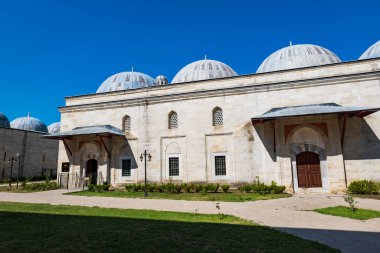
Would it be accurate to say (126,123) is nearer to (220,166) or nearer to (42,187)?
(42,187)

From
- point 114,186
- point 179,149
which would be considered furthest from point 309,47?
point 114,186

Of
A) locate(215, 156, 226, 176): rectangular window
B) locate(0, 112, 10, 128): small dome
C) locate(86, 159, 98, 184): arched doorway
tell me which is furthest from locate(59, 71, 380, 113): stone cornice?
locate(0, 112, 10, 128): small dome

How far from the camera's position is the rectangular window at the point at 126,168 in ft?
67.4

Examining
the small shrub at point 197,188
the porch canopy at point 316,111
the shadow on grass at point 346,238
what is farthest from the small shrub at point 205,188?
the shadow on grass at point 346,238

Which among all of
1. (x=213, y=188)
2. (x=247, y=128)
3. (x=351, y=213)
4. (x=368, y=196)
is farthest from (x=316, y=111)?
(x=213, y=188)

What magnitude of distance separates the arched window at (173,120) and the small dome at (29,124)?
91.9 feet

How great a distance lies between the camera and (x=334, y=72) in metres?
18.0

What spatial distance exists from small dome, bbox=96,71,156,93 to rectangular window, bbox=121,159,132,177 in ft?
30.0

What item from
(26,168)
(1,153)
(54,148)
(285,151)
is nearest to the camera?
(285,151)

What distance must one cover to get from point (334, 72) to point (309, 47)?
5.26m

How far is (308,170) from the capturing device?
1655 centimetres

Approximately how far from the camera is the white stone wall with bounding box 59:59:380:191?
15.9m

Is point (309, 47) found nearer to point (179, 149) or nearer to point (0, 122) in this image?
point (179, 149)

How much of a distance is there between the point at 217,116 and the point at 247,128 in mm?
2514
